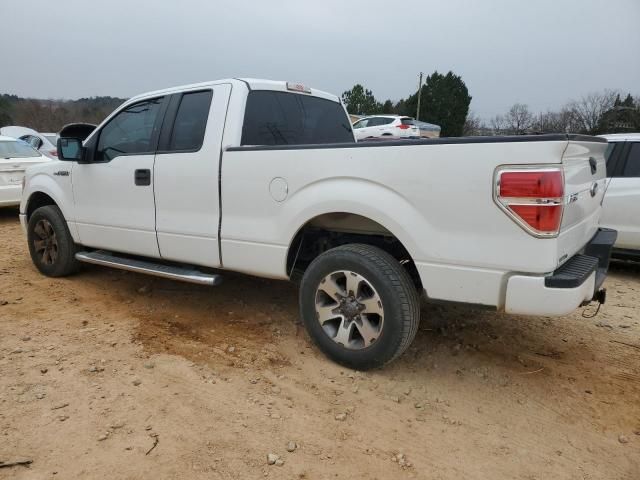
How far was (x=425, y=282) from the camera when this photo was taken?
2.74 m

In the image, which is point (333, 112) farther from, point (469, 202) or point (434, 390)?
point (434, 390)

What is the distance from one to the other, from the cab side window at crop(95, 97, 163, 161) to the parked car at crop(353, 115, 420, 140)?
54.3 feet

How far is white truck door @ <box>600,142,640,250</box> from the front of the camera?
17.4ft

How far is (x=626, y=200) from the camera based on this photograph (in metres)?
5.38

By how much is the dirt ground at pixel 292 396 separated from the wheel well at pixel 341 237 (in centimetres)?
64

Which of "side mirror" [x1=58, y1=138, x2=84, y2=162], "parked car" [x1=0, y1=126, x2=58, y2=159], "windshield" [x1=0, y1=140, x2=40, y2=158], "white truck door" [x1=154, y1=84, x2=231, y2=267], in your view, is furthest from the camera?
"parked car" [x1=0, y1=126, x2=58, y2=159]

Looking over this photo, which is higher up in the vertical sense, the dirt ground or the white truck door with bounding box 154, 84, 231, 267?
the white truck door with bounding box 154, 84, 231, 267

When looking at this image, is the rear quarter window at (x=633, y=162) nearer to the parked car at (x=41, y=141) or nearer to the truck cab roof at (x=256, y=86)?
the truck cab roof at (x=256, y=86)

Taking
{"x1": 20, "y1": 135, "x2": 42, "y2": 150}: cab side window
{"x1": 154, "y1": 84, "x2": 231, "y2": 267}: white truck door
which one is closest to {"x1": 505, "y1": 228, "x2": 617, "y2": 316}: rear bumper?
{"x1": 154, "y1": 84, "x2": 231, "y2": 267}: white truck door

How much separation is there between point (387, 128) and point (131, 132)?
1786 centimetres

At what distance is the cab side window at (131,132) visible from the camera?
4.01 meters

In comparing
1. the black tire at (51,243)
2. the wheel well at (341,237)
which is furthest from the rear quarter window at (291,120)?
the black tire at (51,243)

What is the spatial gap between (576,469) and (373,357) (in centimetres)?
119

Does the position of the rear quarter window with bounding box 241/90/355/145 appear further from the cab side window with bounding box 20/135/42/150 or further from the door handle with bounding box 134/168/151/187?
the cab side window with bounding box 20/135/42/150
